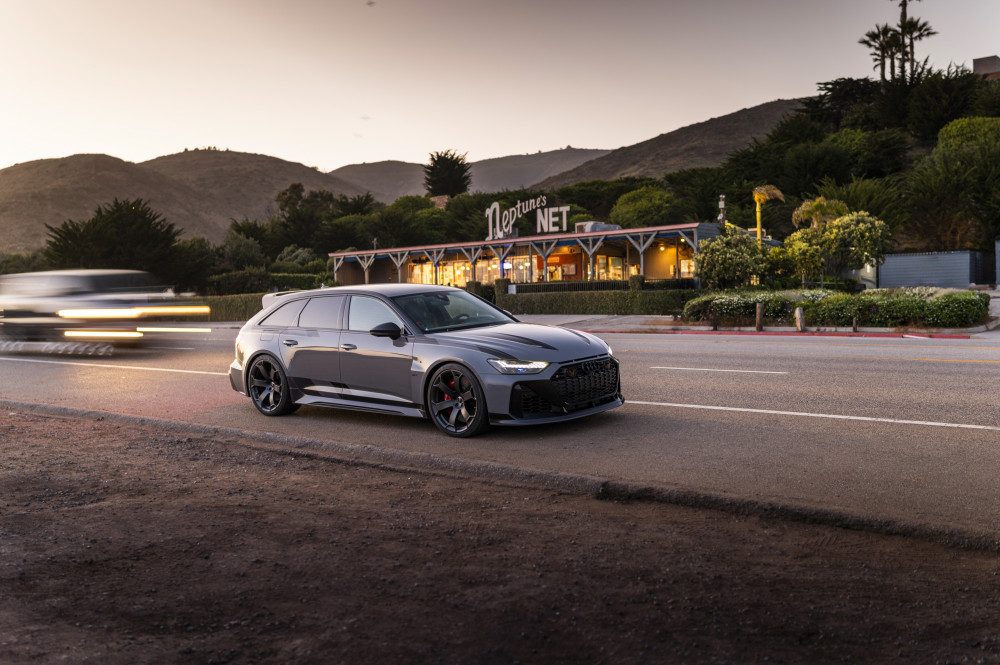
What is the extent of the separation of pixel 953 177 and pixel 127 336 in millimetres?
59994

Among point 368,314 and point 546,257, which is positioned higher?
point 546,257

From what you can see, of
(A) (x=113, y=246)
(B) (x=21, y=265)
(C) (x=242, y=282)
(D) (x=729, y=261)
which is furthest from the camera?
(B) (x=21, y=265)

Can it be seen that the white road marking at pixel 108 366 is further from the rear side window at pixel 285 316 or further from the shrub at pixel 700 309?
the shrub at pixel 700 309

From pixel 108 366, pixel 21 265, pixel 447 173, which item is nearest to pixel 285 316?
pixel 108 366

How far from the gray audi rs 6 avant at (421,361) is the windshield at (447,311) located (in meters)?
0.01

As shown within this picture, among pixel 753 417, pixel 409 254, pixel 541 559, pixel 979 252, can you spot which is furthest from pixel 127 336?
pixel 979 252

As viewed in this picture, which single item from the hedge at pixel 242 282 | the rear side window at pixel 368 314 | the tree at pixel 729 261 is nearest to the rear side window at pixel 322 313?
the rear side window at pixel 368 314

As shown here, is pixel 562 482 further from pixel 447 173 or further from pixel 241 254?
pixel 447 173

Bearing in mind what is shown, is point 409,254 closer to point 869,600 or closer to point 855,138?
point 869,600

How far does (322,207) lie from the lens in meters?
137

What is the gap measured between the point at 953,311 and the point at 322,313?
60.5ft

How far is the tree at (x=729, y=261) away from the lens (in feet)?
104

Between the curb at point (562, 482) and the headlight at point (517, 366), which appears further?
the headlight at point (517, 366)

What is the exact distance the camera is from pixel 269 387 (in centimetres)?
913
